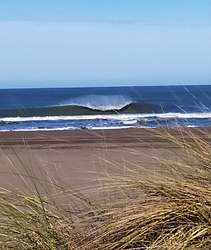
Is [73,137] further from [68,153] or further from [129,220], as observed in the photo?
[129,220]

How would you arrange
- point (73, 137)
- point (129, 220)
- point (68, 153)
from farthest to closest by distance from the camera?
point (73, 137), point (68, 153), point (129, 220)

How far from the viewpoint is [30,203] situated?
3.22 metres

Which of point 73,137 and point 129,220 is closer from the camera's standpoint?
point 129,220

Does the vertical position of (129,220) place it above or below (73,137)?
above

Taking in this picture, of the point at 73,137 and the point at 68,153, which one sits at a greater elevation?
the point at 68,153

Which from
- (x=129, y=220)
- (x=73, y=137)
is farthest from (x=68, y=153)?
(x=129, y=220)

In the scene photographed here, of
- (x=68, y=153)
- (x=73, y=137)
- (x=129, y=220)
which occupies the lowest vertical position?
(x=73, y=137)

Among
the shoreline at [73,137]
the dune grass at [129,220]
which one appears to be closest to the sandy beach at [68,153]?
the shoreline at [73,137]

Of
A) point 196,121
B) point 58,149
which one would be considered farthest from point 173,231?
point 196,121

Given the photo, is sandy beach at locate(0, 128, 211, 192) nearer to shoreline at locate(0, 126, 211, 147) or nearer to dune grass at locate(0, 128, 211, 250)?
shoreline at locate(0, 126, 211, 147)

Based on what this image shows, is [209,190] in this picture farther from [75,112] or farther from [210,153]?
[75,112]

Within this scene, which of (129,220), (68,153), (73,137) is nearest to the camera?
(129,220)

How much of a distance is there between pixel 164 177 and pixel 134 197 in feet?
0.68

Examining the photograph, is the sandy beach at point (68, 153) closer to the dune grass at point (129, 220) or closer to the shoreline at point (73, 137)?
the shoreline at point (73, 137)
